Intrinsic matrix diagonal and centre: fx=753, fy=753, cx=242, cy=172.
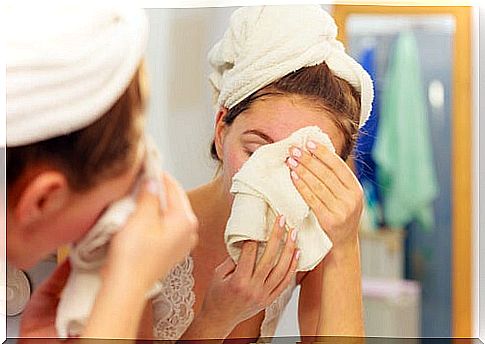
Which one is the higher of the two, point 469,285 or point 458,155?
point 458,155

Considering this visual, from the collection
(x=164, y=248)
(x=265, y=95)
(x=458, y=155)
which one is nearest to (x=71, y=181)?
(x=164, y=248)

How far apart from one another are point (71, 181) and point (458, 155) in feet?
2.15

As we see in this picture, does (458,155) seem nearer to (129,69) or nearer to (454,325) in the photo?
(454,325)

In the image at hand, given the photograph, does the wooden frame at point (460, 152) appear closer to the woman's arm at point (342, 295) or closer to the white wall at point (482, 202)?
the white wall at point (482, 202)

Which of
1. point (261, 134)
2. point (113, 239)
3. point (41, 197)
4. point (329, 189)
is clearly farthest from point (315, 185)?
point (41, 197)

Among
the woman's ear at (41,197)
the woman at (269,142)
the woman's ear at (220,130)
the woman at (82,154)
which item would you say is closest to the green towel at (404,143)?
the woman at (269,142)

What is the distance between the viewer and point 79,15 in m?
1.21

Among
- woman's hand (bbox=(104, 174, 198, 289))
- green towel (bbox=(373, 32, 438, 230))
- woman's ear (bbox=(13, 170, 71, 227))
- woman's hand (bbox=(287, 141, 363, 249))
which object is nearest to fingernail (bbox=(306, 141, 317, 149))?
woman's hand (bbox=(287, 141, 363, 249))

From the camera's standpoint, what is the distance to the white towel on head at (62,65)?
1175 mm

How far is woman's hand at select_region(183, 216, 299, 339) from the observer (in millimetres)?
1275

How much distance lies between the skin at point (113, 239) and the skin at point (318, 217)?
5 cm

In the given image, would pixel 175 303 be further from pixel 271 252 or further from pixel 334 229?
pixel 334 229

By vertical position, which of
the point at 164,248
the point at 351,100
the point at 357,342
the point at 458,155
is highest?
the point at 351,100

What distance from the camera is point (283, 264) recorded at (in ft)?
4.19
